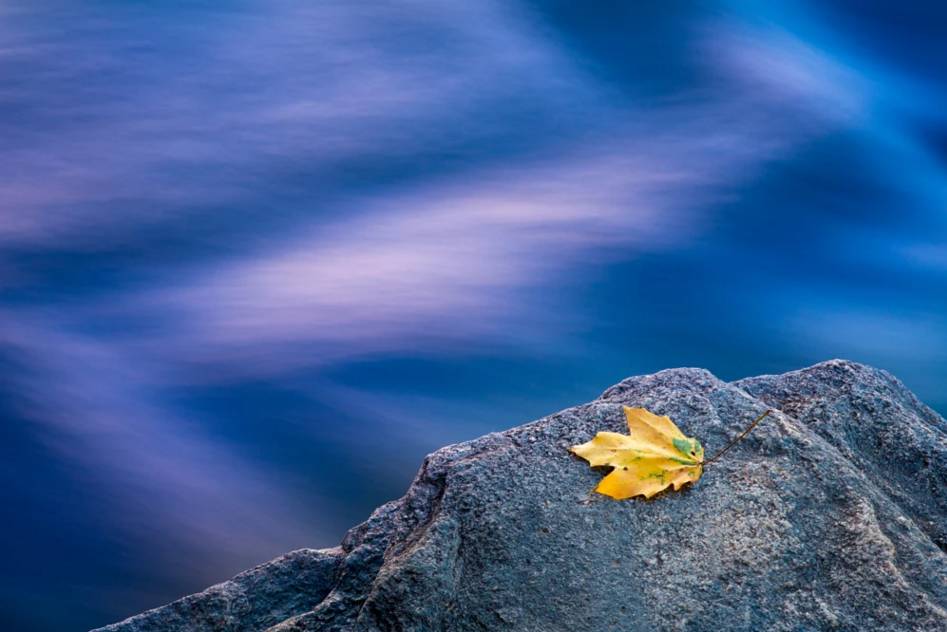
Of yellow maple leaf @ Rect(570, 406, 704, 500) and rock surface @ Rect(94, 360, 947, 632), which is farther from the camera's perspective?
yellow maple leaf @ Rect(570, 406, 704, 500)

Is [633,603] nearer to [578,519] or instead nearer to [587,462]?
[578,519]

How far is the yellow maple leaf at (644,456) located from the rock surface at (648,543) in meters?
0.03

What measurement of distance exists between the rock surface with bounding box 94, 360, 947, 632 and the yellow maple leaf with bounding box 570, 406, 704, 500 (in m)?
0.03

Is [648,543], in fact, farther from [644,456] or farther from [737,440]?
[737,440]

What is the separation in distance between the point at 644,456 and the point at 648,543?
0.25 m

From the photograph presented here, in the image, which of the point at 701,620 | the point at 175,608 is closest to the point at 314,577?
the point at 175,608

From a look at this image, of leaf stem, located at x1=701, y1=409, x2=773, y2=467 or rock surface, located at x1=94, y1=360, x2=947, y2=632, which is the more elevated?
leaf stem, located at x1=701, y1=409, x2=773, y2=467

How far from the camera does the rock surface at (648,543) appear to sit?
85.0 inches

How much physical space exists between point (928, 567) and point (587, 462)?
87cm

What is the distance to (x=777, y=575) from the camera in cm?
222

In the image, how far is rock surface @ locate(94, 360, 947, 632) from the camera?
2.16m

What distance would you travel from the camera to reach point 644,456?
8.02 ft

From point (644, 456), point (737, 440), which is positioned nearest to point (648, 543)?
point (644, 456)

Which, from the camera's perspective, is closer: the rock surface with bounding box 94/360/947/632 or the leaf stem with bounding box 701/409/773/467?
the rock surface with bounding box 94/360/947/632
